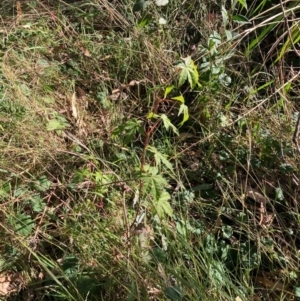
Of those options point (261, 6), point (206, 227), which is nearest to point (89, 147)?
point (206, 227)

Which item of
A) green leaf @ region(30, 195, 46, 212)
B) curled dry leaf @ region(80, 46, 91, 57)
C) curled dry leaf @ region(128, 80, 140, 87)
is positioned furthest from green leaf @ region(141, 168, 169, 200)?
curled dry leaf @ region(80, 46, 91, 57)

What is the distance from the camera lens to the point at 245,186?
7.23ft

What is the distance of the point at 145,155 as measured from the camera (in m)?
2.22

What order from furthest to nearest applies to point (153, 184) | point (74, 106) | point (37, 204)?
point (74, 106)
point (37, 204)
point (153, 184)

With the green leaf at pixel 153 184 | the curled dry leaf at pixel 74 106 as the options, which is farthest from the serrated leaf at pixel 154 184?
the curled dry leaf at pixel 74 106

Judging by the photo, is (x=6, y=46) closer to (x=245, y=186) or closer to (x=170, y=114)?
(x=170, y=114)

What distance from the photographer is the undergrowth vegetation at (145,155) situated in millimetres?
Result: 1948

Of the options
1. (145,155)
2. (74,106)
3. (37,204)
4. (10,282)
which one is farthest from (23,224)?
Answer: (74,106)

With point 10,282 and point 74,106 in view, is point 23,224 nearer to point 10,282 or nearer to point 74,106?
point 10,282

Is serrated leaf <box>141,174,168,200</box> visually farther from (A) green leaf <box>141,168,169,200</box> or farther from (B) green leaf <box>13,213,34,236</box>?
(B) green leaf <box>13,213,34,236</box>

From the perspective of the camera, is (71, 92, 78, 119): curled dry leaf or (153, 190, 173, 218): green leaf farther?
(71, 92, 78, 119): curled dry leaf

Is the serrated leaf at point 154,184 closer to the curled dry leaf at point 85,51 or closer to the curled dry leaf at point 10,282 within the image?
the curled dry leaf at point 10,282

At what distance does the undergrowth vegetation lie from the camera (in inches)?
76.7

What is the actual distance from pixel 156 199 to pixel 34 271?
20.6 inches
